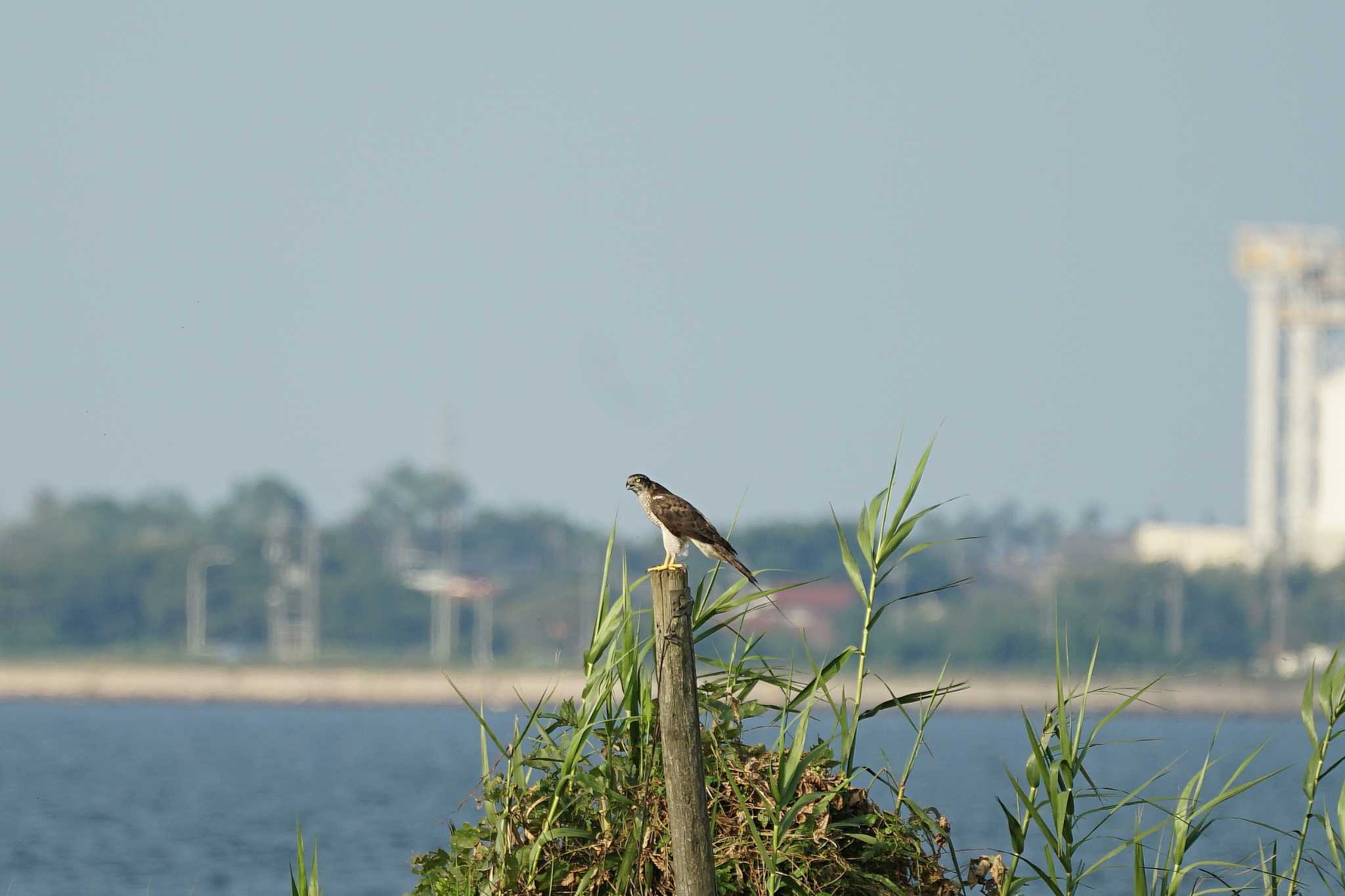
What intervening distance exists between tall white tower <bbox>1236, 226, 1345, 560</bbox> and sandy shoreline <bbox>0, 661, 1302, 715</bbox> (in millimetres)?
12551

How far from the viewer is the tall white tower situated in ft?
426

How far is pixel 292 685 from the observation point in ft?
451

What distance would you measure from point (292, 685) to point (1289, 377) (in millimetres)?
74508

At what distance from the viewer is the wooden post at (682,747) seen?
7.48 metres

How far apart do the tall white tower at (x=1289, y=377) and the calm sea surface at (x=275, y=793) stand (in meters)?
15.0

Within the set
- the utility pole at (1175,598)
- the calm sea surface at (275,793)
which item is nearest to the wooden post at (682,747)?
the calm sea surface at (275,793)

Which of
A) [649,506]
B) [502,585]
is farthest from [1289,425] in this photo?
[649,506]

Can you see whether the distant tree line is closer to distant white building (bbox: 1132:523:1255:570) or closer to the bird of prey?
distant white building (bbox: 1132:523:1255:570)

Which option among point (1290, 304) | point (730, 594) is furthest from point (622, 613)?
point (1290, 304)

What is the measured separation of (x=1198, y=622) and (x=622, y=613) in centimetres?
11732

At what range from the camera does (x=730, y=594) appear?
8.42 meters

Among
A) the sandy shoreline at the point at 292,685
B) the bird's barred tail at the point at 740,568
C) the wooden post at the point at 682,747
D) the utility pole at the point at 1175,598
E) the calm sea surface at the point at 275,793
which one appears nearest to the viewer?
the wooden post at the point at 682,747

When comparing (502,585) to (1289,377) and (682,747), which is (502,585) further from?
(682,747)

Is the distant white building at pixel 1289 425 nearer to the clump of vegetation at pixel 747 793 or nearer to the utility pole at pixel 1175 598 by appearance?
the utility pole at pixel 1175 598
